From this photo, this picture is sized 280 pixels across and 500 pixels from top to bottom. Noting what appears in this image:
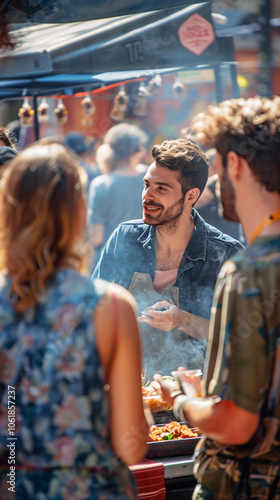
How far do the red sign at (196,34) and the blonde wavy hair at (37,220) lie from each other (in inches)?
134

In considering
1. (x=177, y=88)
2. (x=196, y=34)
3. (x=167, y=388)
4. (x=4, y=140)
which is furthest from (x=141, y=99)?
(x=167, y=388)

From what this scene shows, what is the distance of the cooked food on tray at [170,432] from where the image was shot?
2443 mm

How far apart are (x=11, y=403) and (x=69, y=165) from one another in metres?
0.58

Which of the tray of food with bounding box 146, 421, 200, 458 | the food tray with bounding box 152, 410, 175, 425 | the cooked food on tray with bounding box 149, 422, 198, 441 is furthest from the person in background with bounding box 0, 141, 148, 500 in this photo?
the food tray with bounding box 152, 410, 175, 425

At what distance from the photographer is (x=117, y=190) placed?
5230 millimetres

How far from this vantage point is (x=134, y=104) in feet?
19.0

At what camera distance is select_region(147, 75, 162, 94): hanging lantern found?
5012mm

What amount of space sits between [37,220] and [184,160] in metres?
1.91

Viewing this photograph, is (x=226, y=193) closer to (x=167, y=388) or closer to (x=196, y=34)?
(x=167, y=388)

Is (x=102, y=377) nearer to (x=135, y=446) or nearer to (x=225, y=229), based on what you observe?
(x=135, y=446)

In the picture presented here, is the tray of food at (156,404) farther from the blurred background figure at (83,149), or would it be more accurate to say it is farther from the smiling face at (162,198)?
the blurred background figure at (83,149)

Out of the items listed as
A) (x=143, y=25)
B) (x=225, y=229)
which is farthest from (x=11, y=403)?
(x=225, y=229)

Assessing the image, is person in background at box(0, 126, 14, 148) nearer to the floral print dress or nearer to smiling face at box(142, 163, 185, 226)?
smiling face at box(142, 163, 185, 226)

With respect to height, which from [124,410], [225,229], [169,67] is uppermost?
[169,67]
